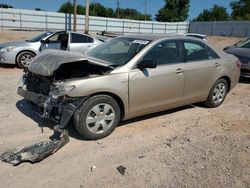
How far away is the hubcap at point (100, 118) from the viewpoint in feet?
13.4

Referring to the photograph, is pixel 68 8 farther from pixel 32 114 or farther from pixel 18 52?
pixel 32 114

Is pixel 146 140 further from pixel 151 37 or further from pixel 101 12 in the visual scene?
pixel 101 12

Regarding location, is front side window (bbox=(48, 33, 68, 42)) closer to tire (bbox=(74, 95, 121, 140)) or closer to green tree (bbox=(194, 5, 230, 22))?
tire (bbox=(74, 95, 121, 140))

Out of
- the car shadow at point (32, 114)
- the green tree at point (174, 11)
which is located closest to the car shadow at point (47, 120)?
the car shadow at point (32, 114)

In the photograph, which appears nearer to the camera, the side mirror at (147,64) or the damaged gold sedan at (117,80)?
the damaged gold sedan at (117,80)

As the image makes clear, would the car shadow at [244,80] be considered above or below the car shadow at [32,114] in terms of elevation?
above

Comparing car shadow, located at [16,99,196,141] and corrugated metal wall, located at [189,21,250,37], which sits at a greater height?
corrugated metal wall, located at [189,21,250,37]

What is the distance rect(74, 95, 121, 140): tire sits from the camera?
397 cm

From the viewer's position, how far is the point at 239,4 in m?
79.9

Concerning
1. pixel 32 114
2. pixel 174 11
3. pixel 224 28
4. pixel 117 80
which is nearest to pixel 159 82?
pixel 117 80

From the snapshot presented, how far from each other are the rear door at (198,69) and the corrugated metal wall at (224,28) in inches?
1529

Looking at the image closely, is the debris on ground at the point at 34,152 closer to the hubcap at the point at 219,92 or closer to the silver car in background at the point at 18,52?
the hubcap at the point at 219,92

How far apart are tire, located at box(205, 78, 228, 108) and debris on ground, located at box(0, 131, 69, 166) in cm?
328

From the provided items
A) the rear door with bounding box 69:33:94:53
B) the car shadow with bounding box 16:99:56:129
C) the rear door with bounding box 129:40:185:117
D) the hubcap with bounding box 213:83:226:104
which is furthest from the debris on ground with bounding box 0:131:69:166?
the rear door with bounding box 69:33:94:53
